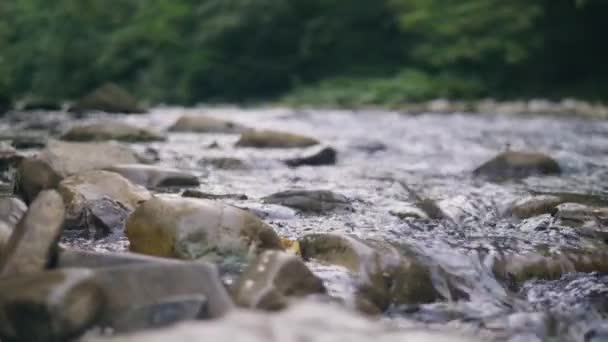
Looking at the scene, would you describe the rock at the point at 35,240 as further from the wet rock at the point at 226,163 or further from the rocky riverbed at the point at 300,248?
the wet rock at the point at 226,163

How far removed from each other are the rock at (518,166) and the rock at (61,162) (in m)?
2.46

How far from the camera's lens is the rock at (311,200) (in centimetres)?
367

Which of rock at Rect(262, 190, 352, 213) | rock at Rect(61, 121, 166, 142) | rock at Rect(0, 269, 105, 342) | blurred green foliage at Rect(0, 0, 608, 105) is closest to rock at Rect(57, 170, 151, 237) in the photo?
rock at Rect(262, 190, 352, 213)

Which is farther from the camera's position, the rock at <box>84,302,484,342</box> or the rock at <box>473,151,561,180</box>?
the rock at <box>473,151,561,180</box>

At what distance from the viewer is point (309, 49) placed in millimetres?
21250

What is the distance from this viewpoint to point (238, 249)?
2693mm

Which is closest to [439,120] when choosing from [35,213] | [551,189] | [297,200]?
[551,189]

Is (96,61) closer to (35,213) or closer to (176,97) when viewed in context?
(176,97)

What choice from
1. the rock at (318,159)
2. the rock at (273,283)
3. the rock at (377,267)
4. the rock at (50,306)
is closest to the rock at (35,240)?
the rock at (50,306)

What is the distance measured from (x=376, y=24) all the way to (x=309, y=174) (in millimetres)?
17241

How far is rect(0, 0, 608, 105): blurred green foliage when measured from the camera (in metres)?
17.1

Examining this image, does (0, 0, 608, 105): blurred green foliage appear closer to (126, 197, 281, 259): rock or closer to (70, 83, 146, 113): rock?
(70, 83, 146, 113): rock

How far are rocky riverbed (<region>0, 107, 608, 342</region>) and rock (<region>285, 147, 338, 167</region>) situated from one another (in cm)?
2

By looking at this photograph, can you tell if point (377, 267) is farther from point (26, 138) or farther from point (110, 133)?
point (26, 138)
